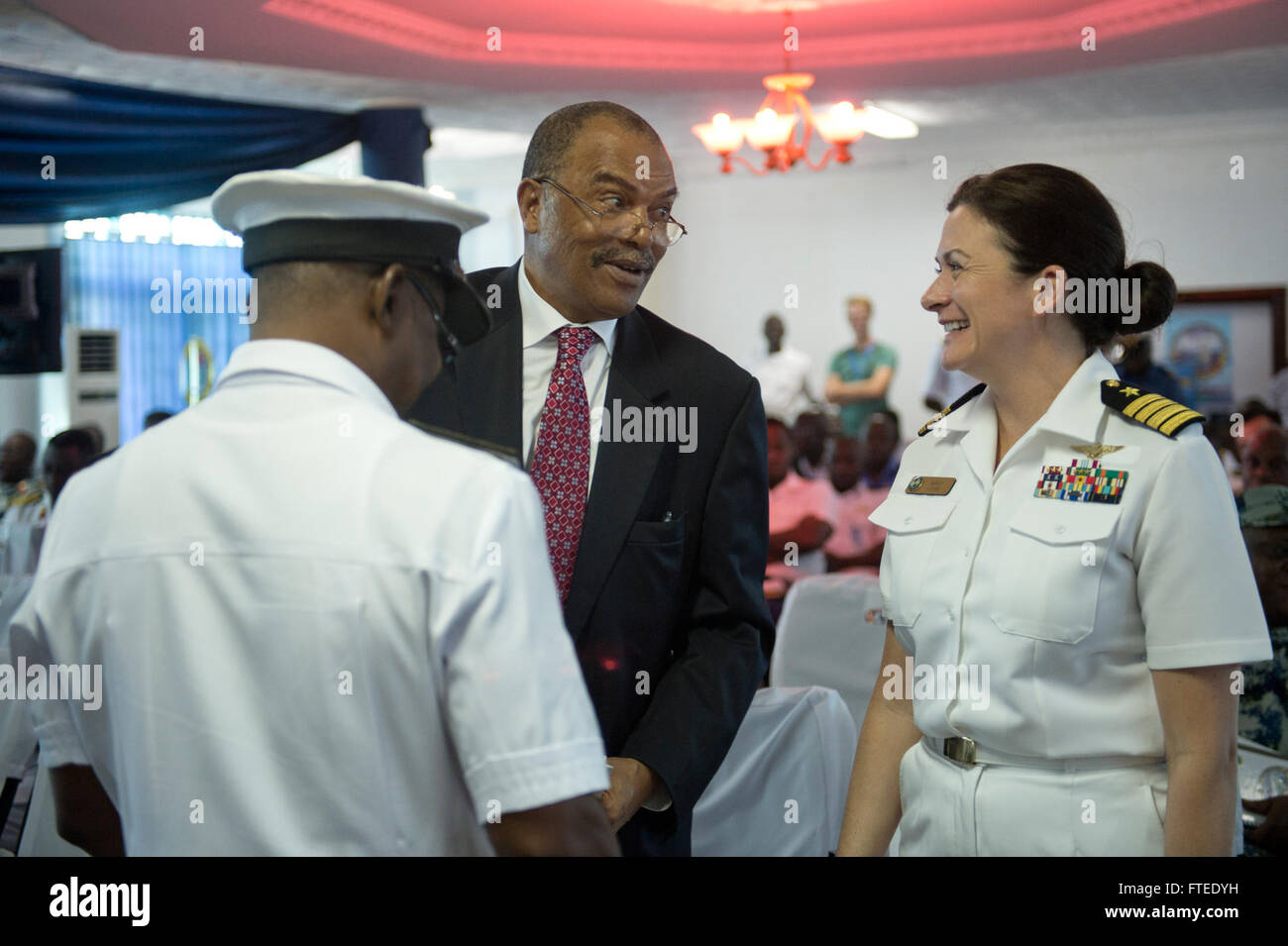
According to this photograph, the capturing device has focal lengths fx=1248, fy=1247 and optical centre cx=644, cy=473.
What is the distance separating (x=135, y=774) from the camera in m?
1.01

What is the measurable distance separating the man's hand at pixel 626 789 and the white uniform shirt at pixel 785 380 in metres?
7.57

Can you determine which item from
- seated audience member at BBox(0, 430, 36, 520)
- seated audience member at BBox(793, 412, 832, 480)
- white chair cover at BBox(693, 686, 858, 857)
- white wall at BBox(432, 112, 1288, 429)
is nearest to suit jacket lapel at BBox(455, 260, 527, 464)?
white chair cover at BBox(693, 686, 858, 857)

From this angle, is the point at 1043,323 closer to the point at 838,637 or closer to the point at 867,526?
the point at 838,637

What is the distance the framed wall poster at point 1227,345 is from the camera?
9.00 m

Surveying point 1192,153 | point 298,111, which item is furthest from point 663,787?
point 1192,153

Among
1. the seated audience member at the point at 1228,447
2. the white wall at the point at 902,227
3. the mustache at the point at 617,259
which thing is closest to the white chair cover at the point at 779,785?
the mustache at the point at 617,259

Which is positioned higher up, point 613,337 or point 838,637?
point 613,337

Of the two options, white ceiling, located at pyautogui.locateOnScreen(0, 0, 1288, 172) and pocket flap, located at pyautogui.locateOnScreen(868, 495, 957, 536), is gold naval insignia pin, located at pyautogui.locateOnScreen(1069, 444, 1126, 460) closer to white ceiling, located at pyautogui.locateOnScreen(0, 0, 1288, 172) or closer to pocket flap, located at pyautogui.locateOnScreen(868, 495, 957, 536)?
pocket flap, located at pyautogui.locateOnScreen(868, 495, 957, 536)

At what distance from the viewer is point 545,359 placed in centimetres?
165

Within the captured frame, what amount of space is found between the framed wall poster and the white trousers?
8.25 metres

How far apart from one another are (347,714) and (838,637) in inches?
86.1

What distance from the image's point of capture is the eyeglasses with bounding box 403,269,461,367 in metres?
1.08

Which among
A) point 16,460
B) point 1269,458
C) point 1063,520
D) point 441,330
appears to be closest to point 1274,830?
point 1063,520

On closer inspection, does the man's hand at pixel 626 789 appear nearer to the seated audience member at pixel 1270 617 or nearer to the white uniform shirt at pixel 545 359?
the white uniform shirt at pixel 545 359
